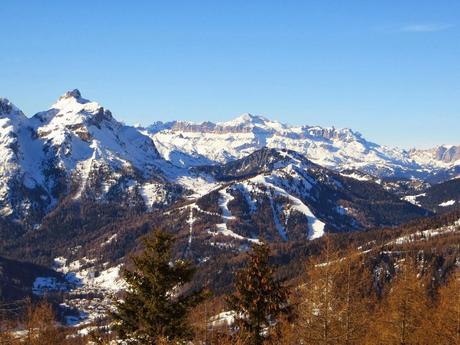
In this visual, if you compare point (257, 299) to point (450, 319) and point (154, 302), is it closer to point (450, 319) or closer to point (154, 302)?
point (154, 302)

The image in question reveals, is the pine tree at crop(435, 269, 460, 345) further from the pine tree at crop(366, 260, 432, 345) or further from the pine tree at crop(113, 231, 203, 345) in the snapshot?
the pine tree at crop(113, 231, 203, 345)

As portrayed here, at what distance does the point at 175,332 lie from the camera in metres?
38.1

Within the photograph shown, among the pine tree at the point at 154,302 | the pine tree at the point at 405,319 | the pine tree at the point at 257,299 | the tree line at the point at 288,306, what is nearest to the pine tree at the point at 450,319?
the tree line at the point at 288,306

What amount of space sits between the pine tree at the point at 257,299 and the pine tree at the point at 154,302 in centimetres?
620

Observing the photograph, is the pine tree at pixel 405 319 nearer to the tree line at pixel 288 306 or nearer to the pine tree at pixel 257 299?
the tree line at pixel 288 306

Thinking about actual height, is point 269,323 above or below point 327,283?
below

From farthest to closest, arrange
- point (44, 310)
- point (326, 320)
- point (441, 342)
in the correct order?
point (44, 310), point (441, 342), point (326, 320)

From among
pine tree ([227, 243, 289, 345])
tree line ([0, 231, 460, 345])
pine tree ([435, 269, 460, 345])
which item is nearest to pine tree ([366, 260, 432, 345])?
tree line ([0, 231, 460, 345])

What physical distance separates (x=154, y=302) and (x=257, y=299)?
9.84m

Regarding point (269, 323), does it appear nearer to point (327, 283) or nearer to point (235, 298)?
point (235, 298)

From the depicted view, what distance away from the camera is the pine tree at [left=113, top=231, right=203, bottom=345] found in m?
37.7

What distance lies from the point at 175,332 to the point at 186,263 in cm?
454

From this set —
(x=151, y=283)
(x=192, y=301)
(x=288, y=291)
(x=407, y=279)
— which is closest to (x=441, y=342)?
(x=407, y=279)

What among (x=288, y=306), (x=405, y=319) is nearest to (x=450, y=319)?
(x=405, y=319)
